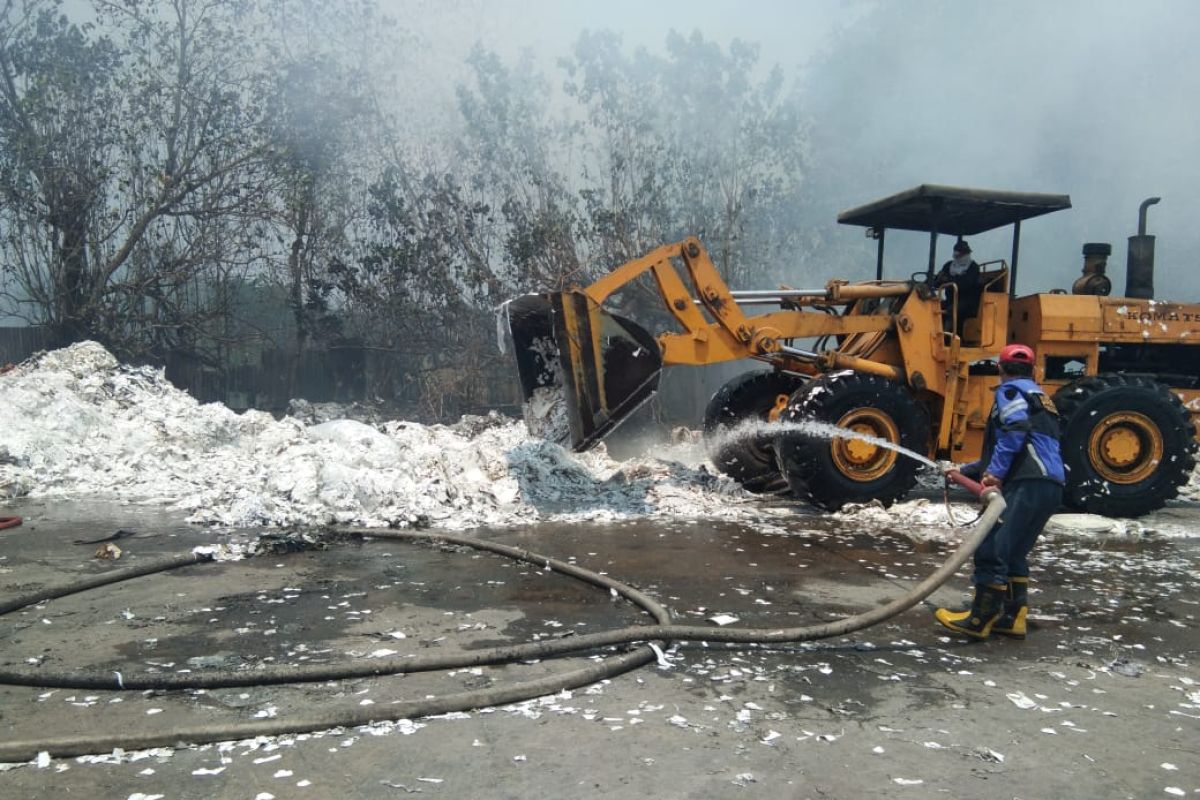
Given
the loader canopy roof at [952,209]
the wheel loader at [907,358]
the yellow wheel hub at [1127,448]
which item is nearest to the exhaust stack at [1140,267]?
the wheel loader at [907,358]

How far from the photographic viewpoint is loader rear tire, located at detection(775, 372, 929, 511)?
26.7 ft

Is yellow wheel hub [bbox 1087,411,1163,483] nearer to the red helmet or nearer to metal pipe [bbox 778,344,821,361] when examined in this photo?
metal pipe [bbox 778,344,821,361]

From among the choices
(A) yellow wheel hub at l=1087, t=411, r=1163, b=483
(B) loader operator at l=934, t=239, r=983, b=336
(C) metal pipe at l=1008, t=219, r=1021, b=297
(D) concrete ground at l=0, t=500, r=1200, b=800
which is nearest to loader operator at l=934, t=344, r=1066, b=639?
(D) concrete ground at l=0, t=500, r=1200, b=800

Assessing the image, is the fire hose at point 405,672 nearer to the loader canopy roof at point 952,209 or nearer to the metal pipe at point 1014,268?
the loader canopy roof at point 952,209

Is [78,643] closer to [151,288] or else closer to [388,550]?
[388,550]

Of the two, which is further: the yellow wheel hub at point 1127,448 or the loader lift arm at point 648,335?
the yellow wheel hub at point 1127,448

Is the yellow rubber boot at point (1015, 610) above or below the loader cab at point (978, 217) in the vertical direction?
below

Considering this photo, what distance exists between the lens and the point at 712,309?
8531 mm

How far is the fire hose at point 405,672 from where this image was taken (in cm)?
318

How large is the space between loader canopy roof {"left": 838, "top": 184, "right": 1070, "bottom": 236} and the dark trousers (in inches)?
172

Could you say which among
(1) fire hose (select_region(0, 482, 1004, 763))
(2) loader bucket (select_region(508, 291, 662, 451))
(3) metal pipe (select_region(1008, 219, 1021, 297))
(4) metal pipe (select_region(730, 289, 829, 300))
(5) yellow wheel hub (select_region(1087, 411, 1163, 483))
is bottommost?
(1) fire hose (select_region(0, 482, 1004, 763))

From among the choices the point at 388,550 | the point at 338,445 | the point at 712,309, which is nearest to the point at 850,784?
the point at 388,550

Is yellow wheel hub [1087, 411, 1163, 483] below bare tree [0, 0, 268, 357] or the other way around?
below

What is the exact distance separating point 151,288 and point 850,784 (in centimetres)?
1561
